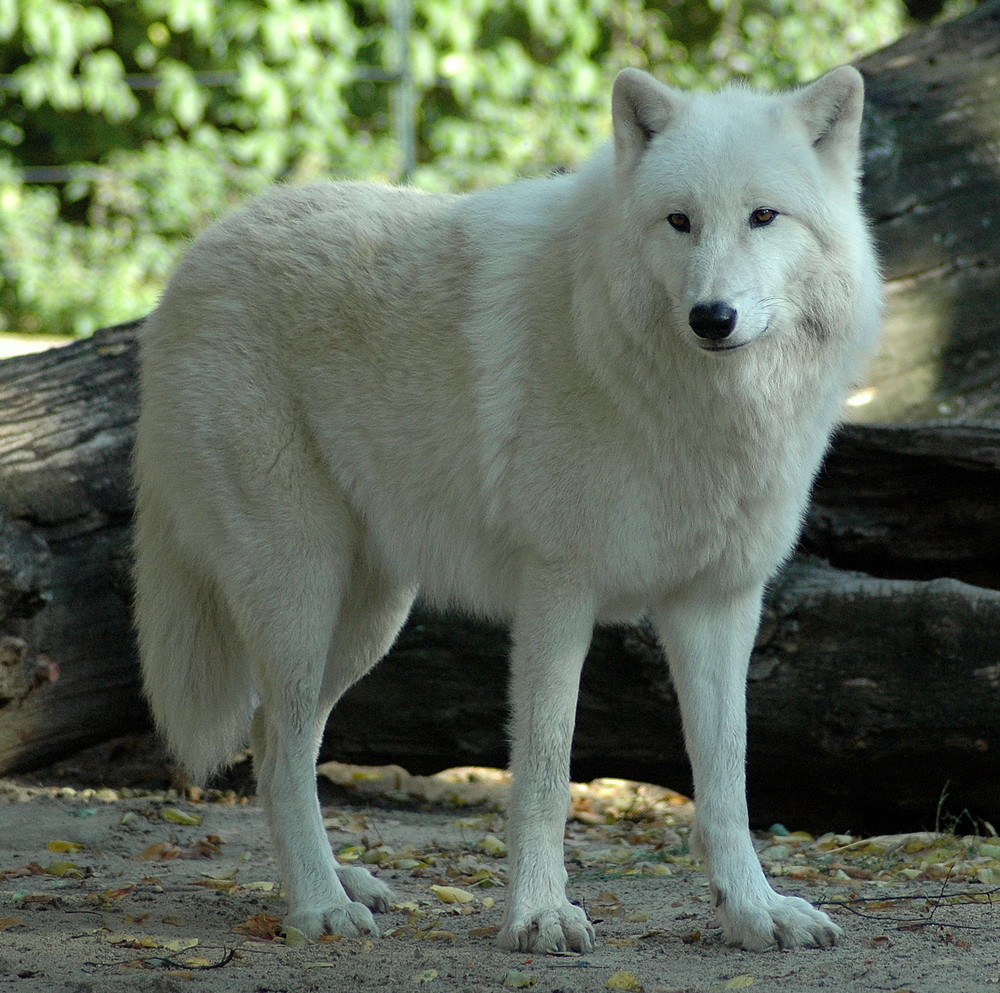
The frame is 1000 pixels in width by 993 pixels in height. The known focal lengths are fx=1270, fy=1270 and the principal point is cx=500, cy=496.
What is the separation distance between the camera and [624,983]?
263 centimetres

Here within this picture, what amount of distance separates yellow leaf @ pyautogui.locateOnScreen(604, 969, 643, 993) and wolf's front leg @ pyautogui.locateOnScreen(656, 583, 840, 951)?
1.36 feet

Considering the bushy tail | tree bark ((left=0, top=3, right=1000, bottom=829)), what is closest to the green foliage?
tree bark ((left=0, top=3, right=1000, bottom=829))

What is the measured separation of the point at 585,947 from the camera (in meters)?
2.88

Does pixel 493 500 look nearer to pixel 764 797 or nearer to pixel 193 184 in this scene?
pixel 764 797

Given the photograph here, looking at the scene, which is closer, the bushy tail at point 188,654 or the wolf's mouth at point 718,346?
the wolf's mouth at point 718,346

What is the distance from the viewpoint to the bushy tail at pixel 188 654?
3756 mm

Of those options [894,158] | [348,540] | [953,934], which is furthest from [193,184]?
[953,934]

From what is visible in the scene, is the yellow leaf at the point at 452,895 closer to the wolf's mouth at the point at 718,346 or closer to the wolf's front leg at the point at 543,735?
Answer: the wolf's front leg at the point at 543,735

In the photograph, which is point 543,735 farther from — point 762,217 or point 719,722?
point 762,217

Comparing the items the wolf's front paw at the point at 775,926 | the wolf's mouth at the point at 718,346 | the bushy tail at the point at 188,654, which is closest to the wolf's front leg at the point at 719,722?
the wolf's front paw at the point at 775,926

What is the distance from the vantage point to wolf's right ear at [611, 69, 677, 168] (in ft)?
9.64

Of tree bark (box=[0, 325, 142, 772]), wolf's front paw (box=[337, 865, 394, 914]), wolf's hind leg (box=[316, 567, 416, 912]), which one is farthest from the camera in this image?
tree bark (box=[0, 325, 142, 772])

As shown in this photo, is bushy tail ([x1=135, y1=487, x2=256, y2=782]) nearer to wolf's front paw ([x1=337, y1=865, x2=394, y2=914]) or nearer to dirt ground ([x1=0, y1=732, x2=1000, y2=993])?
dirt ground ([x1=0, y1=732, x2=1000, y2=993])

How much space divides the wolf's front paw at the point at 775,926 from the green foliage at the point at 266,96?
7841 millimetres
